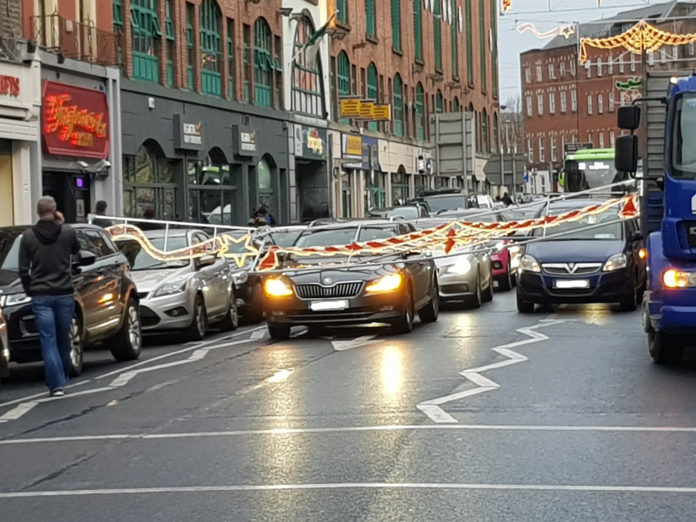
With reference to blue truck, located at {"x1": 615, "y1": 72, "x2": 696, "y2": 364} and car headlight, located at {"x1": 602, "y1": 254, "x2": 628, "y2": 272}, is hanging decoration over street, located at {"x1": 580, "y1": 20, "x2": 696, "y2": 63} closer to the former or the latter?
car headlight, located at {"x1": 602, "y1": 254, "x2": 628, "y2": 272}

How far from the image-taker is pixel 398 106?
68.8 meters

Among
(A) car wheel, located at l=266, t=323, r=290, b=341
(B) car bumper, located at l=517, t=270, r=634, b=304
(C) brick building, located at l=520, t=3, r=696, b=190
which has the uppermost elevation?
(C) brick building, located at l=520, t=3, r=696, b=190

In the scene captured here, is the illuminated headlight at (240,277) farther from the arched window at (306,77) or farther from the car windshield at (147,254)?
the arched window at (306,77)

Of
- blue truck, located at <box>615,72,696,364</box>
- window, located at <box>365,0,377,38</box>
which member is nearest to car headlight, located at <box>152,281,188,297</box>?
→ blue truck, located at <box>615,72,696,364</box>

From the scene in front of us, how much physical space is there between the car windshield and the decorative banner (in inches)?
2.9

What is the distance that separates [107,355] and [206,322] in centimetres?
216

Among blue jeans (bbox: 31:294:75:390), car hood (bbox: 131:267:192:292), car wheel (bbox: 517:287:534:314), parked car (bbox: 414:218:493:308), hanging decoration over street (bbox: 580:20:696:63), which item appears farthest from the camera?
hanging decoration over street (bbox: 580:20:696:63)

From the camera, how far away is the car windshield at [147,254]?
21266 millimetres

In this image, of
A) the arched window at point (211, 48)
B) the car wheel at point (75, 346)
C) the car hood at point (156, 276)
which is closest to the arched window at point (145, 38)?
the arched window at point (211, 48)

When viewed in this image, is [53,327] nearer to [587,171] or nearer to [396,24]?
[587,171]

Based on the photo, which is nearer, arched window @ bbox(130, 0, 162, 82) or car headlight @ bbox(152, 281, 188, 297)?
car headlight @ bbox(152, 281, 188, 297)

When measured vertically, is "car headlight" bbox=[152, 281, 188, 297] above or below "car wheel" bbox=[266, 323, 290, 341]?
above

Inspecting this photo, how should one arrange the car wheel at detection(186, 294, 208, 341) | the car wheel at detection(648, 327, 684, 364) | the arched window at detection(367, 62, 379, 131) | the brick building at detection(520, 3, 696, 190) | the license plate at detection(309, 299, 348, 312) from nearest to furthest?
1. the car wheel at detection(648, 327, 684, 364)
2. the license plate at detection(309, 299, 348, 312)
3. the car wheel at detection(186, 294, 208, 341)
4. the arched window at detection(367, 62, 379, 131)
5. the brick building at detection(520, 3, 696, 190)

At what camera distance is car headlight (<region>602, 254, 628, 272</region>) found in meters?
22.6
